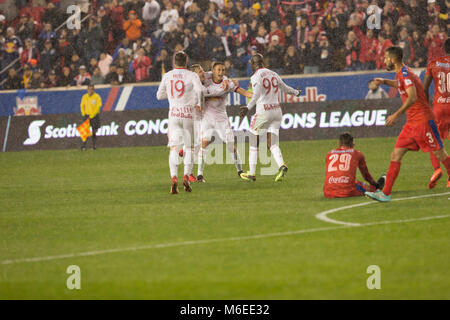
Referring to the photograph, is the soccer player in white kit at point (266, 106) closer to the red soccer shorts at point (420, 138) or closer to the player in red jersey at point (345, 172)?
the player in red jersey at point (345, 172)

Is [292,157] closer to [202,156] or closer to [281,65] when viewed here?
[202,156]

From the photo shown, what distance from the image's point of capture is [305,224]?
10.4 m

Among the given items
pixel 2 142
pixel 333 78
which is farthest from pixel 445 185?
pixel 2 142

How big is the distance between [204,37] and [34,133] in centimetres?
696

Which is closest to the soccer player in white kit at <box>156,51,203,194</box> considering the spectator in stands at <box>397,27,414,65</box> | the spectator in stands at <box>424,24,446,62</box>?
the spectator in stands at <box>397,27,414,65</box>

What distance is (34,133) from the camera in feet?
96.3

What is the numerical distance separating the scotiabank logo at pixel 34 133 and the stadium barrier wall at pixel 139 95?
288 cm

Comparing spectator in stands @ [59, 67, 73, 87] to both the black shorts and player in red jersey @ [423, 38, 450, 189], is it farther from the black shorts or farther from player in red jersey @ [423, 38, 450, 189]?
player in red jersey @ [423, 38, 450, 189]

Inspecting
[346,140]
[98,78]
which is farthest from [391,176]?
[98,78]

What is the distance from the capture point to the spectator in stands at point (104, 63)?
3262cm

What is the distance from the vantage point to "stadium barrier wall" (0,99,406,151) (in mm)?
25750

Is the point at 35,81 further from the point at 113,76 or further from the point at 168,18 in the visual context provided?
the point at 168,18

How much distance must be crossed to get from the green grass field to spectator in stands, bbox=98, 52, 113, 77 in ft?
52.8

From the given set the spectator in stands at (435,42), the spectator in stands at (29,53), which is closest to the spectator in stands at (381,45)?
the spectator in stands at (435,42)
